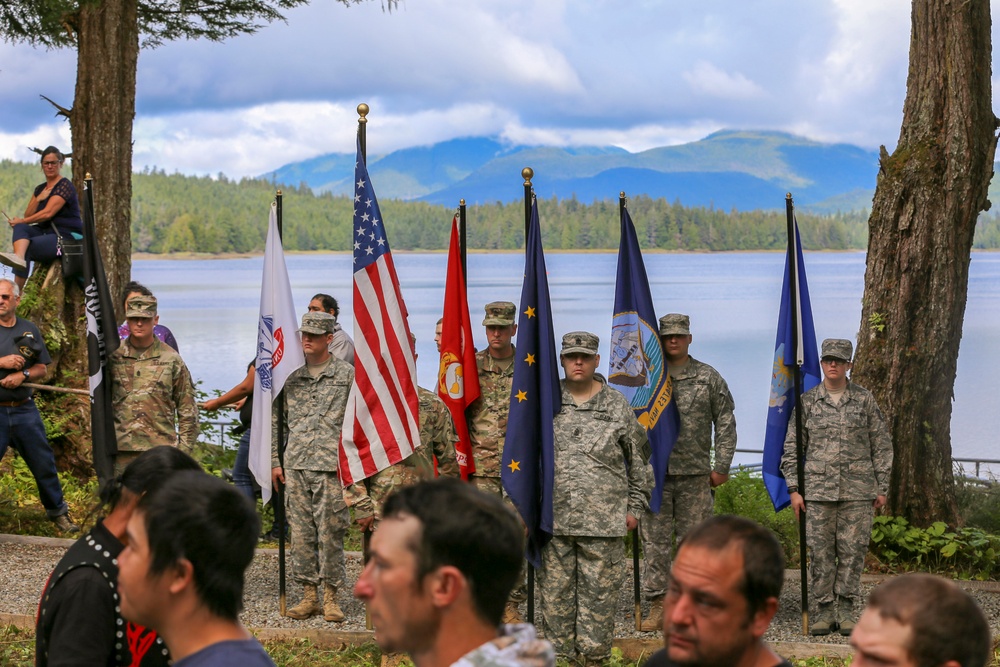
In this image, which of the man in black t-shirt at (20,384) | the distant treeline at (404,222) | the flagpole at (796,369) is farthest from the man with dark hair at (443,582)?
the distant treeline at (404,222)

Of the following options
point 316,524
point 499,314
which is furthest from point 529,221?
point 316,524

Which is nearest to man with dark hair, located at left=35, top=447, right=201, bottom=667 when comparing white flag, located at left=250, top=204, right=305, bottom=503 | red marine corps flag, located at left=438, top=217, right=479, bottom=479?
red marine corps flag, located at left=438, top=217, right=479, bottom=479

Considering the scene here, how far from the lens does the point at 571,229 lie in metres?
27.5

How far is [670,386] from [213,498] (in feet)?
16.8

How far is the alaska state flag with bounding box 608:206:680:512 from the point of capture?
24.7 ft

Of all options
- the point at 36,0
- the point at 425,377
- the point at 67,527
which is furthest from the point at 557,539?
the point at 425,377

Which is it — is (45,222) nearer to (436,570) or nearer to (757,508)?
(757,508)

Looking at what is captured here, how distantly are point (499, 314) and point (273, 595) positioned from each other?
2.66 m

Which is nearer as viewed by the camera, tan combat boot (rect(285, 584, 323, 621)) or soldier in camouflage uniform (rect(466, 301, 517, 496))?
soldier in camouflage uniform (rect(466, 301, 517, 496))

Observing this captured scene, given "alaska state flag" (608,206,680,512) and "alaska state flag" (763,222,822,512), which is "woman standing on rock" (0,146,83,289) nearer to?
"alaska state flag" (608,206,680,512)

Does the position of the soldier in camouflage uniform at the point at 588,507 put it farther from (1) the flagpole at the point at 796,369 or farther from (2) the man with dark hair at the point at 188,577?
(2) the man with dark hair at the point at 188,577

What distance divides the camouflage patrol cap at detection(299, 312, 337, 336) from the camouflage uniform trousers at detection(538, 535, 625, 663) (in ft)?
6.72

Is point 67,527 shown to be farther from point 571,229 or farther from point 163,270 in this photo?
point 163,270

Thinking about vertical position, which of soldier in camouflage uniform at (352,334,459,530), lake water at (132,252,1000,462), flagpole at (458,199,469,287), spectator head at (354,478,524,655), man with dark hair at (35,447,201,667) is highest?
flagpole at (458,199,469,287)
